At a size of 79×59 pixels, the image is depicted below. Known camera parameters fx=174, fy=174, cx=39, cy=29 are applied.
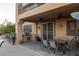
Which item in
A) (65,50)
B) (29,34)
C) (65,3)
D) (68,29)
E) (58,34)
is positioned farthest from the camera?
(29,34)

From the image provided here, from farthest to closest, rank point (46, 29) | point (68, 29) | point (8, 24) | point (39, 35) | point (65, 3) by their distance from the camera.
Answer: point (8, 24)
point (39, 35)
point (46, 29)
point (68, 29)
point (65, 3)

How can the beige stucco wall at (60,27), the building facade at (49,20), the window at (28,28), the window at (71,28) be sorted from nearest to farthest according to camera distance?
the building facade at (49,20), the window at (71,28), the beige stucco wall at (60,27), the window at (28,28)

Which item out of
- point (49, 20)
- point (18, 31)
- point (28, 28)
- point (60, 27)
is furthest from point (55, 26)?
point (28, 28)

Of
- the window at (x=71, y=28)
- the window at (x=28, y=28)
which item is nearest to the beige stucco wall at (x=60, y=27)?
the window at (x=71, y=28)

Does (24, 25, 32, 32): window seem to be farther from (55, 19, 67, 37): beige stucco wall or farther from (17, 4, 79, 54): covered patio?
(55, 19, 67, 37): beige stucco wall

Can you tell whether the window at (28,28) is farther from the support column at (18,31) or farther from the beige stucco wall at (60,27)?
the beige stucco wall at (60,27)

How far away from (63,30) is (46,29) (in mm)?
3478

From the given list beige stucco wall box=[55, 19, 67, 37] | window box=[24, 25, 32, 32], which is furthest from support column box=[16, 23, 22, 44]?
window box=[24, 25, 32, 32]

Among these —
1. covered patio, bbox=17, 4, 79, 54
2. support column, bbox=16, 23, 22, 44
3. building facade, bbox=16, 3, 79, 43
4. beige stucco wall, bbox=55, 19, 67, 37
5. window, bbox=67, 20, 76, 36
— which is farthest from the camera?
support column, bbox=16, 23, 22, 44

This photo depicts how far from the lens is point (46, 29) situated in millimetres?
17016

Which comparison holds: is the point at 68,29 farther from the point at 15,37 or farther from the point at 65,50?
the point at 15,37

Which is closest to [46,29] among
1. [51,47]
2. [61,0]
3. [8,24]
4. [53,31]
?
[53,31]

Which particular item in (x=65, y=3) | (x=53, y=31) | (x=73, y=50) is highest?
(x=65, y=3)

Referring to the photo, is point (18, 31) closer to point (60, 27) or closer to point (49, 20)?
point (49, 20)
